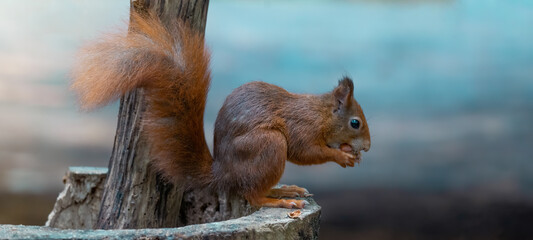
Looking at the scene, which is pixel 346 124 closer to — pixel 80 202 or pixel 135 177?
pixel 135 177

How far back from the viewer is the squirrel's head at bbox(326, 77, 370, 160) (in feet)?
7.50

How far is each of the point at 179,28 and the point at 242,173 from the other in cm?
62

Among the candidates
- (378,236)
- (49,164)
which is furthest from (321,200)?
(49,164)

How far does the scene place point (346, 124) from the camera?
229cm

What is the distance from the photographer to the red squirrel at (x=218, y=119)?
1.95 meters

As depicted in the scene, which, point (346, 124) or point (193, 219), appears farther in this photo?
point (193, 219)

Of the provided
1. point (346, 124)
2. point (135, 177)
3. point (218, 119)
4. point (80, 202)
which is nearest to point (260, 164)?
point (218, 119)

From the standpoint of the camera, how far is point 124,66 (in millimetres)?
1898

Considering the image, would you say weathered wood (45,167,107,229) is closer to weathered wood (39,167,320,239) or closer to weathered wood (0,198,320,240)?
weathered wood (39,167,320,239)

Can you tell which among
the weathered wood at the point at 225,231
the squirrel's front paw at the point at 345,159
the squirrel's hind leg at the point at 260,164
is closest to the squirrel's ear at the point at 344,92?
the squirrel's front paw at the point at 345,159

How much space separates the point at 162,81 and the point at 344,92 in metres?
0.76

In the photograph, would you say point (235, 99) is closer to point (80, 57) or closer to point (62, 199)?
point (80, 57)

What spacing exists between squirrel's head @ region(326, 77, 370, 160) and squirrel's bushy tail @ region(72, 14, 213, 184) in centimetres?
54

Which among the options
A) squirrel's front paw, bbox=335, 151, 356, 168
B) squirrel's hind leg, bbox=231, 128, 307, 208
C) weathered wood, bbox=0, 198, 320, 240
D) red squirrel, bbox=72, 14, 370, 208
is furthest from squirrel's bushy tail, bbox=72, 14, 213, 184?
squirrel's front paw, bbox=335, 151, 356, 168
